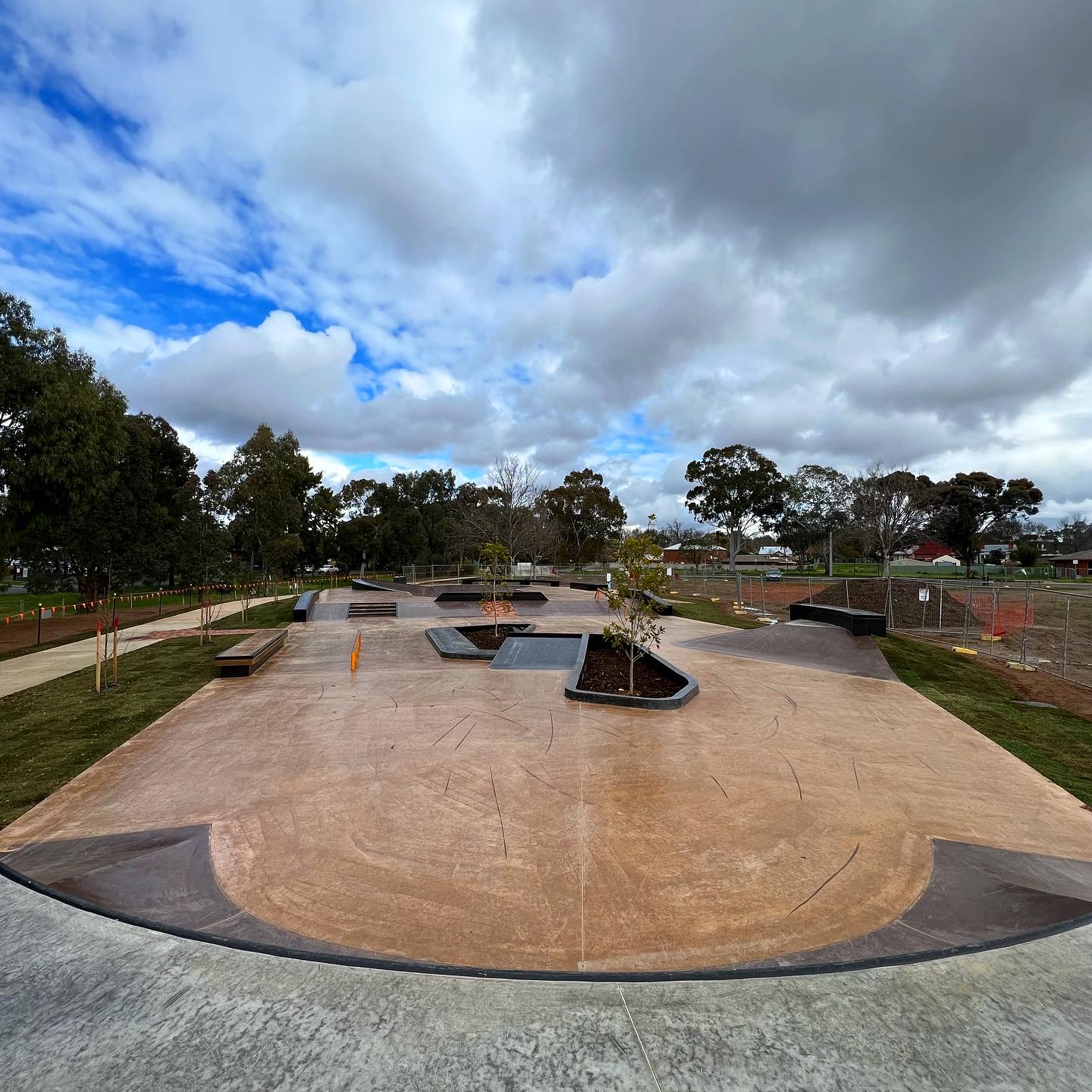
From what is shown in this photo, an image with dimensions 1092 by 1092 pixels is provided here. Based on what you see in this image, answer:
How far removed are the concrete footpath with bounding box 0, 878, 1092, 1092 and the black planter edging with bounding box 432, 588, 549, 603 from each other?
72.6 ft

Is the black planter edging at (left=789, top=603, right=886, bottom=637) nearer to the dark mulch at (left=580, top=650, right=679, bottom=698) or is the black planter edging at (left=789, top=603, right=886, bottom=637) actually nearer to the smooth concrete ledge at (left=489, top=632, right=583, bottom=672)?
the dark mulch at (left=580, top=650, right=679, bottom=698)

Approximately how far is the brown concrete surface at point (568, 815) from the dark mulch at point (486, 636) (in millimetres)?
4802

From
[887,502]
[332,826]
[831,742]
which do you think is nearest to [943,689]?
[831,742]

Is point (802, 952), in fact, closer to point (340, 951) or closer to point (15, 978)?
point (340, 951)

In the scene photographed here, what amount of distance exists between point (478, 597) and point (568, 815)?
71.2 ft

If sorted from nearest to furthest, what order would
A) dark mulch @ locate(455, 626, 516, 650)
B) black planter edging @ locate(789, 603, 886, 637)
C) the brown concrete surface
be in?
the brown concrete surface < black planter edging @ locate(789, 603, 886, 637) < dark mulch @ locate(455, 626, 516, 650)

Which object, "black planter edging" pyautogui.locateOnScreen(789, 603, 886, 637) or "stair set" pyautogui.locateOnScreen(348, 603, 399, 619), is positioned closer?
"black planter edging" pyautogui.locateOnScreen(789, 603, 886, 637)

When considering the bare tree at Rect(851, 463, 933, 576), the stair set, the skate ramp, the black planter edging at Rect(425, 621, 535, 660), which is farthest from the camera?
the bare tree at Rect(851, 463, 933, 576)

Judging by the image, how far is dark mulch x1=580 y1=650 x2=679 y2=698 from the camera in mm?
9258

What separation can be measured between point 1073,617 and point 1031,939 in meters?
27.3

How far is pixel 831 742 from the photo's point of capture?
6.88 m

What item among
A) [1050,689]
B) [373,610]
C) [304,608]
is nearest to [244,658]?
[304,608]

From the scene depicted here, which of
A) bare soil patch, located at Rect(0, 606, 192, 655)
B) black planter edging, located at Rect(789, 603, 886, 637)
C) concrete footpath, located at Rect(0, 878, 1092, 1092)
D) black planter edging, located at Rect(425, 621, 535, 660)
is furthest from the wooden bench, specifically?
black planter edging, located at Rect(789, 603, 886, 637)

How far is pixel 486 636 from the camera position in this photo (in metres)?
14.7
